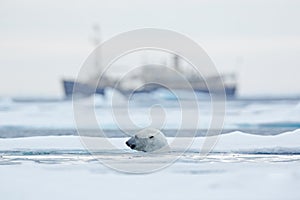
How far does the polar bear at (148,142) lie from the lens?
991 centimetres

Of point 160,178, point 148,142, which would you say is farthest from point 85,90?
point 160,178

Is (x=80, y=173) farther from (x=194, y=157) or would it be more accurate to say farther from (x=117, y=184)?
(x=194, y=157)

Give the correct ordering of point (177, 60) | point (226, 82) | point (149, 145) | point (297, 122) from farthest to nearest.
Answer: point (226, 82), point (177, 60), point (297, 122), point (149, 145)

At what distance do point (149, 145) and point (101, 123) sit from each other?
7418mm

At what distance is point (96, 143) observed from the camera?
11.2 metres

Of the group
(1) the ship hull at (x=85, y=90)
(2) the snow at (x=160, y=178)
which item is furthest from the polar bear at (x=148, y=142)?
(1) the ship hull at (x=85, y=90)

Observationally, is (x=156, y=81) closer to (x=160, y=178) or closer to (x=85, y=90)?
(x=85, y=90)

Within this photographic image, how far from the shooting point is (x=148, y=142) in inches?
392

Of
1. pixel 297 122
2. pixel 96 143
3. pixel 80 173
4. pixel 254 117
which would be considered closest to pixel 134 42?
pixel 96 143

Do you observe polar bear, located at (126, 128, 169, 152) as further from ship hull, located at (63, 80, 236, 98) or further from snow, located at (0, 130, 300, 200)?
ship hull, located at (63, 80, 236, 98)

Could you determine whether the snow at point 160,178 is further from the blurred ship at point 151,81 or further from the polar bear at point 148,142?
the blurred ship at point 151,81

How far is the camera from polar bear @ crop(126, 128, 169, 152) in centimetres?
991

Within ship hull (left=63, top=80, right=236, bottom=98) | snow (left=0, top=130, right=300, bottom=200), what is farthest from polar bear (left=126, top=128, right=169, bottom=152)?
ship hull (left=63, top=80, right=236, bottom=98)

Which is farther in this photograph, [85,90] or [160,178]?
[85,90]
